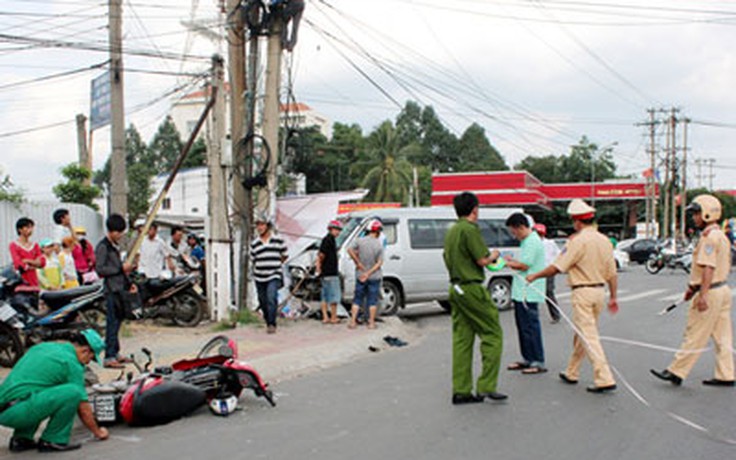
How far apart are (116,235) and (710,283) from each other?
6.70 m

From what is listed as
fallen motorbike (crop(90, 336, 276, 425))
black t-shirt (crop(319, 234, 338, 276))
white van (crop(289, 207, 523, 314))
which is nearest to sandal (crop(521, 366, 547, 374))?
fallen motorbike (crop(90, 336, 276, 425))

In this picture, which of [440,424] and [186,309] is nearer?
[440,424]

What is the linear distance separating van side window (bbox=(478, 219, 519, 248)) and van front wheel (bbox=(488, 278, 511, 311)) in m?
0.74

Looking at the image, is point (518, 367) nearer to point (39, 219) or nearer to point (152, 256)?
point (152, 256)

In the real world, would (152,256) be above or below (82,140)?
below

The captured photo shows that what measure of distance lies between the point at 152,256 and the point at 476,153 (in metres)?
74.1

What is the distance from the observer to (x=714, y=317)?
22.7 feet

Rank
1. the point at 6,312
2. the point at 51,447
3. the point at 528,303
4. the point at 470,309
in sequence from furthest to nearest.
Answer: the point at 6,312 < the point at 528,303 < the point at 470,309 < the point at 51,447

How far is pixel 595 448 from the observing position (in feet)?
16.7

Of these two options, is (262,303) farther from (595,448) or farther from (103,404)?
(595,448)

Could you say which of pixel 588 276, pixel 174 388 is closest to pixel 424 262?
pixel 588 276

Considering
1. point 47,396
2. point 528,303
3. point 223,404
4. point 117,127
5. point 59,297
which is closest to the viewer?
point 47,396

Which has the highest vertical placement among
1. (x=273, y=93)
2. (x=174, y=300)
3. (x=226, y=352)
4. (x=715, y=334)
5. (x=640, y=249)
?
(x=273, y=93)

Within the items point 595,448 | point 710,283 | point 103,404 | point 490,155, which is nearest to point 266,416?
point 103,404
